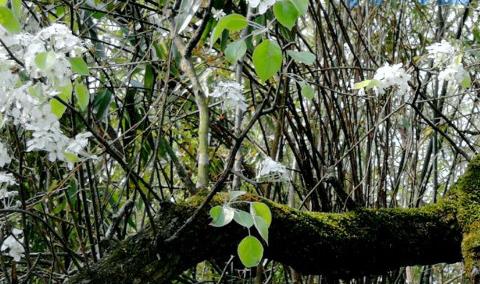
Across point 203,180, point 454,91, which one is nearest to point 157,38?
point 203,180

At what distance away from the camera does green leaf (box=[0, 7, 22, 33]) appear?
795mm

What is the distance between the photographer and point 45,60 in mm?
797

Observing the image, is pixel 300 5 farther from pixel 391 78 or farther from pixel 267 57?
pixel 391 78

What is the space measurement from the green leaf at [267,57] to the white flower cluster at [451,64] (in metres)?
0.79

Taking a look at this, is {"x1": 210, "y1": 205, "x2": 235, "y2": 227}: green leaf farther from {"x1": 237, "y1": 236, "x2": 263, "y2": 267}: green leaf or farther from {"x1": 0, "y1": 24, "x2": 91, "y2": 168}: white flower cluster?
{"x1": 0, "y1": 24, "x2": 91, "y2": 168}: white flower cluster

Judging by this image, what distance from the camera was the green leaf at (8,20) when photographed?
0.80m

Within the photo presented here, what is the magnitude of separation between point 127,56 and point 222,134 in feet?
1.32

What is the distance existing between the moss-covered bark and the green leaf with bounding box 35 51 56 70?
1.53 feet

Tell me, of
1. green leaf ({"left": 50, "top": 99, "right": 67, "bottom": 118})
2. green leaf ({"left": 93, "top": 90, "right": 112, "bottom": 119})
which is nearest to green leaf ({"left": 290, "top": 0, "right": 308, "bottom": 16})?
green leaf ({"left": 50, "top": 99, "right": 67, "bottom": 118})

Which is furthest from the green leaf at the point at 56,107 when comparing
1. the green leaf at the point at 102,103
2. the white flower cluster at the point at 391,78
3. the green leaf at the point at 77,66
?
the white flower cluster at the point at 391,78

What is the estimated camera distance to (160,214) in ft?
3.95

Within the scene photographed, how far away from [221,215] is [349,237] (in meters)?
0.53

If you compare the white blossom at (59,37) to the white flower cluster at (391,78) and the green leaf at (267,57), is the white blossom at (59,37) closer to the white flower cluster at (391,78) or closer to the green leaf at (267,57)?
the green leaf at (267,57)

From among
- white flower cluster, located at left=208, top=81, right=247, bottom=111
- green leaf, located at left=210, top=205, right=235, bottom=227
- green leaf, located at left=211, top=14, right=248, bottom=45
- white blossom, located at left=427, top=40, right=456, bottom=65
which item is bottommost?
green leaf, located at left=210, top=205, right=235, bottom=227
